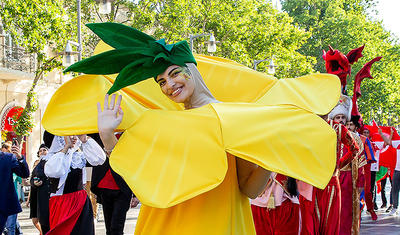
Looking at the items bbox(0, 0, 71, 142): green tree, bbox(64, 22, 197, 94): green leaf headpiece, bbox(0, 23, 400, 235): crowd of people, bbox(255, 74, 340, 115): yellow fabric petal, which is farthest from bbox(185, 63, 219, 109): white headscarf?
bbox(0, 0, 71, 142): green tree

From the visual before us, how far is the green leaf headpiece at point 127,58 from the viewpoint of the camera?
3.32 m

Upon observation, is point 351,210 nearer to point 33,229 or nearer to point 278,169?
point 278,169

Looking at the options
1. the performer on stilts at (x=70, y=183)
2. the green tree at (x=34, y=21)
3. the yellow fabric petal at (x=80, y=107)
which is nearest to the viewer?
the yellow fabric petal at (x=80, y=107)

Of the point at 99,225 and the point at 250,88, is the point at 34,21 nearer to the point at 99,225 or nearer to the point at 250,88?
the point at 99,225

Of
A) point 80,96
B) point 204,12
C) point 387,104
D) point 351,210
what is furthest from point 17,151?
point 387,104

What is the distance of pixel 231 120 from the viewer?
10.3 feet

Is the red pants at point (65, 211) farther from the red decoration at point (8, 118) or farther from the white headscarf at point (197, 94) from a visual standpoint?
the red decoration at point (8, 118)

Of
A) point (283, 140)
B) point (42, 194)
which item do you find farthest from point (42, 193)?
point (283, 140)

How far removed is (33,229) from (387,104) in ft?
119

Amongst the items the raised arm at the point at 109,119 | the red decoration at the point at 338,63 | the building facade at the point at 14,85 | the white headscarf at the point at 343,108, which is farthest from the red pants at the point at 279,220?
the building facade at the point at 14,85

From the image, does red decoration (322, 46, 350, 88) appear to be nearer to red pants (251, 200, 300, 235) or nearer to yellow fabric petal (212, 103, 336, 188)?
red pants (251, 200, 300, 235)

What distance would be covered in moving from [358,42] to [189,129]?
145 feet

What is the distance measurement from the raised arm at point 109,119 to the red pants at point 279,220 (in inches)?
175

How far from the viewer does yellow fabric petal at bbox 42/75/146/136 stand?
345 cm
